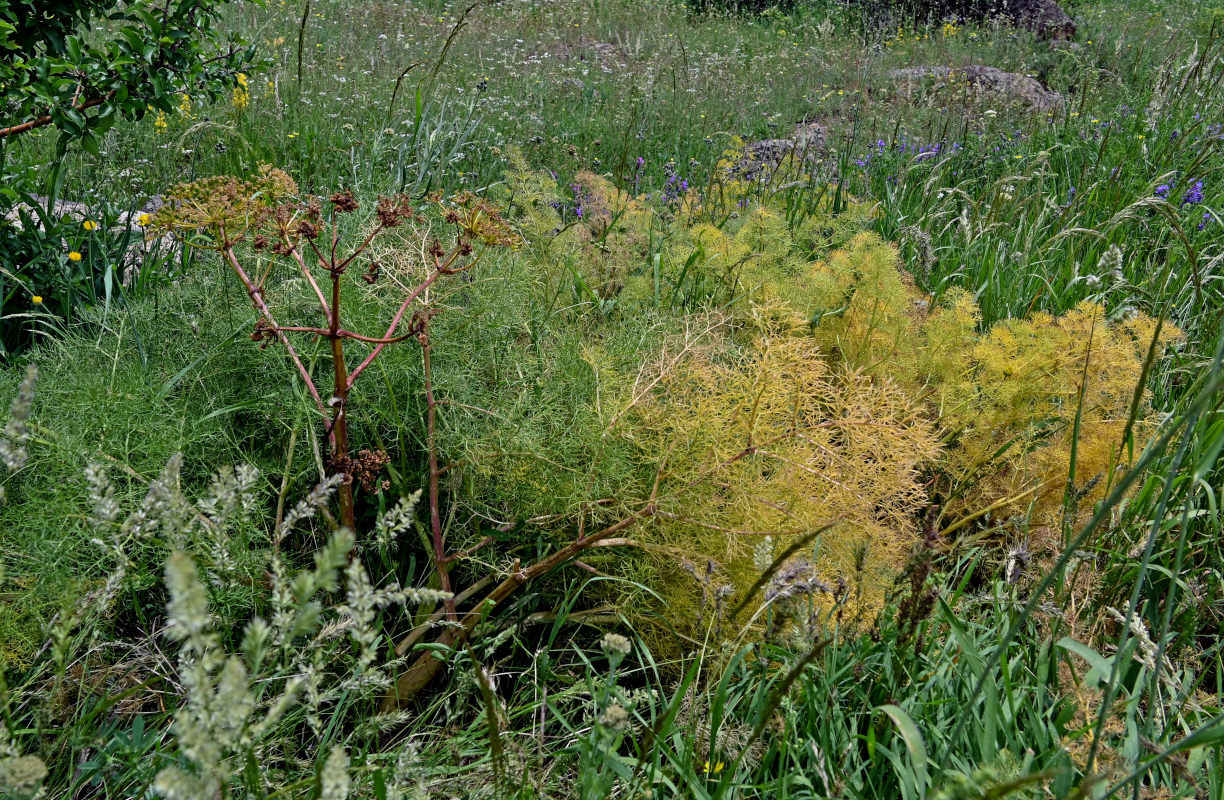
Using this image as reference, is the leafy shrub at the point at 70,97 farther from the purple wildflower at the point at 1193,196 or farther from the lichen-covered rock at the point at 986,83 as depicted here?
the lichen-covered rock at the point at 986,83

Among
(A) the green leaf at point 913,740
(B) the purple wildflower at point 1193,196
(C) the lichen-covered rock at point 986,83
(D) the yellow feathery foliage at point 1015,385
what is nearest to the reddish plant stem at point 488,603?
(A) the green leaf at point 913,740

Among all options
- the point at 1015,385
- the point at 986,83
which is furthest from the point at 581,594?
the point at 986,83

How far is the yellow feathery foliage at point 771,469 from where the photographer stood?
169 cm

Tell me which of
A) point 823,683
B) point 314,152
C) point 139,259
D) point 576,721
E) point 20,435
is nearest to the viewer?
point 20,435

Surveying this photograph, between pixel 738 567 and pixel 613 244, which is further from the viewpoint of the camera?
pixel 613 244

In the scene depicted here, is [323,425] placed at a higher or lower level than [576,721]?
higher

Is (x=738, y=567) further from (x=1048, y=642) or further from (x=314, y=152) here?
(x=314, y=152)

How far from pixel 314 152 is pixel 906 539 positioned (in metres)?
3.43

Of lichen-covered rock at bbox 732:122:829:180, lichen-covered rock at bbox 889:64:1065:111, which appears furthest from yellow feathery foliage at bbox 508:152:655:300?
lichen-covered rock at bbox 889:64:1065:111

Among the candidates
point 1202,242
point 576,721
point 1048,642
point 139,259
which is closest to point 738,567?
point 576,721

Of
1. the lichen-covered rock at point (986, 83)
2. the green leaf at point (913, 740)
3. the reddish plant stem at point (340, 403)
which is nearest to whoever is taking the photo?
the green leaf at point (913, 740)

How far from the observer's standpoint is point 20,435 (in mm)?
1023

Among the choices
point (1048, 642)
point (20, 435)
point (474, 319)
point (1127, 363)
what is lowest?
point (1048, 642)

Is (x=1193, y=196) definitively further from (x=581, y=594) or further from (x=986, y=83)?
(x=986, y=83)
